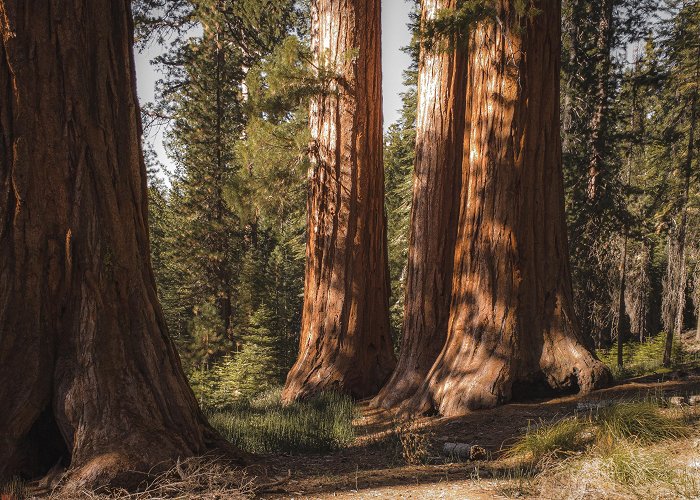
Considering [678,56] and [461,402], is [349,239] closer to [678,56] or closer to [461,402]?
[461,402]

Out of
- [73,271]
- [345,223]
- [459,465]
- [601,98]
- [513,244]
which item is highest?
[601,98]

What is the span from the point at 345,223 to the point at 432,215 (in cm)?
136

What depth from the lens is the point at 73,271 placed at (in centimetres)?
340

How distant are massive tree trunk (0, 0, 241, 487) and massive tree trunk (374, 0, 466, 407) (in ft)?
13.4

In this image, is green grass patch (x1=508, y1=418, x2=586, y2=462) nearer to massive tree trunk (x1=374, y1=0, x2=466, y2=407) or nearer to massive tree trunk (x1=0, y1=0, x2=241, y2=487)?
massive tree trunk (x1=0, y1=0, x2=241, y2=487)

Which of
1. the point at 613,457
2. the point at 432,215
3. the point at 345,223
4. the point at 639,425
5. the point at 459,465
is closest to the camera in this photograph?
the point at 613,457

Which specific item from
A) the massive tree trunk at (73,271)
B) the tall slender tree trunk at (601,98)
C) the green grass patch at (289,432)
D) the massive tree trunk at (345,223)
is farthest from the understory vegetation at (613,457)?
the tall slender tree trunk at (601,98)

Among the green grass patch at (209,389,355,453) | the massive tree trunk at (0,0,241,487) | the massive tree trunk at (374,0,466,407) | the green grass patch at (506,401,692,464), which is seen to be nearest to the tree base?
the massive tree trunk at (374,0,466,407)

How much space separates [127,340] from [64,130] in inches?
53.3

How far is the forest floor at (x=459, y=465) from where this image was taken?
10.8 feet

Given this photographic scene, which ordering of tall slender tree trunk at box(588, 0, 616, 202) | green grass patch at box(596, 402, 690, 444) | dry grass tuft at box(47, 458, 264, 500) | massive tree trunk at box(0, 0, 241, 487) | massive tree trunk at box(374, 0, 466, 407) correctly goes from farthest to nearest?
1. tall slender tree trunk at box(588, 0, 616, 202)
2. massive tree trunk at box(374, 0, 466, 407)
3. green grass patch at box(596, 402, 690, 444)
4. massive tree trunk at box(0, 0, 241, 487)
5. dry grass tuft at box(47, 458, 264, 500)

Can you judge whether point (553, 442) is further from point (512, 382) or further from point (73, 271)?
point (73, 271)

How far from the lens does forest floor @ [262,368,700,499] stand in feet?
10.8

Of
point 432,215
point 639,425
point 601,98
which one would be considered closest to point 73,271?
point 639,425
